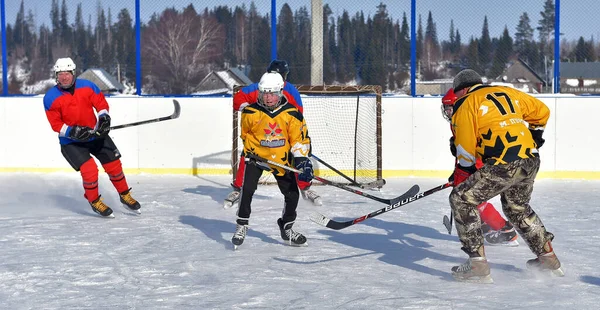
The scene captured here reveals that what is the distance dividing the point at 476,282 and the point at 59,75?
316 centimetres

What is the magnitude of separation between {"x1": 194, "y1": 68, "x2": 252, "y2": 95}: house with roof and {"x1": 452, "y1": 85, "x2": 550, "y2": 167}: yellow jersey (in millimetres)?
4633

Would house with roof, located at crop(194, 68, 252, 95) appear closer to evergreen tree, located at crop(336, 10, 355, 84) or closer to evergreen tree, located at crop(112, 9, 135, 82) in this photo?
evergreen tree, located at crop(112, 9, 135, 82)

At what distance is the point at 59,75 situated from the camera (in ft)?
18.5

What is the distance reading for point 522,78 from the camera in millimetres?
7793

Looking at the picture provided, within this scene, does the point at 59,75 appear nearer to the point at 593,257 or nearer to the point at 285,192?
the point at 285,192

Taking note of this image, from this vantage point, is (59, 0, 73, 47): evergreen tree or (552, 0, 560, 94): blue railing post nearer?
(552, 0, 560, 94): blue railing post

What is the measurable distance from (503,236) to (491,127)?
4.17 feet

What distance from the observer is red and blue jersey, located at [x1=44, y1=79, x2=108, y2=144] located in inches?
223

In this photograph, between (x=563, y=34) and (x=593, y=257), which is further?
(x=563, y=34)

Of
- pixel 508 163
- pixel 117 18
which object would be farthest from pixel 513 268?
pixel 117 18

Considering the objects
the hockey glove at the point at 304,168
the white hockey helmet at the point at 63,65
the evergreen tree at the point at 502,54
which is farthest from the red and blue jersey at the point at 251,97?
the evergreen tree at the point at 502,54

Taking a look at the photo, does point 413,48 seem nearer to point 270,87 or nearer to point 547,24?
point 547,24

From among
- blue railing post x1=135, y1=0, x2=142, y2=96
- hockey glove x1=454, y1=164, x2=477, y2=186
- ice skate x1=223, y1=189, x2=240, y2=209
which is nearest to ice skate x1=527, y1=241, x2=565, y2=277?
hockey glove x1=454, y1=164, x2=477, y2=186

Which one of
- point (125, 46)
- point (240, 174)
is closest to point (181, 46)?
point (125, 46)
